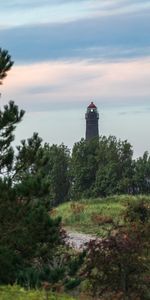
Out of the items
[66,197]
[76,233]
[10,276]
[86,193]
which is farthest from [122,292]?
[66,197]

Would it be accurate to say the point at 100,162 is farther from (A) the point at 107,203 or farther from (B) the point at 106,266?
(B) the point at 106,266

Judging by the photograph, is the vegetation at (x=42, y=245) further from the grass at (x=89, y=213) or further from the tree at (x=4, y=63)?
the grass at (x=89, y=213)

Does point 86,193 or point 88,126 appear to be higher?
point 88,126

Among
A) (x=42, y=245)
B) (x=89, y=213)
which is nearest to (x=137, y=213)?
(x=42, y=245)

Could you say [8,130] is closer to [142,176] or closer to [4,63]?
[4,63]

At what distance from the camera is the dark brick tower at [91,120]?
293 ft

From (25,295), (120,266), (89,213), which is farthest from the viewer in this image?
(89,213)

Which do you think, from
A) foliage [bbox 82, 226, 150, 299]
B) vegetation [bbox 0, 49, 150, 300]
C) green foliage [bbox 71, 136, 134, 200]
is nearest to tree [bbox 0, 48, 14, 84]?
vegetation [bbox 0, 49, 150, 300]

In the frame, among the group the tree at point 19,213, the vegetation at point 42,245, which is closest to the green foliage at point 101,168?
the vegetation at point 42,245

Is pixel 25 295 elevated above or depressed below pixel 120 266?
below

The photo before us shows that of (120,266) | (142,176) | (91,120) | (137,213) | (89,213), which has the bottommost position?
(120,266)

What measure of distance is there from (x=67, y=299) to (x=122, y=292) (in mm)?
5056

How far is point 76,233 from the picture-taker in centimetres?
3195

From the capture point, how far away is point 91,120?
293 feet
